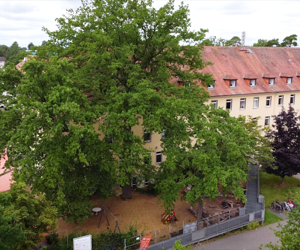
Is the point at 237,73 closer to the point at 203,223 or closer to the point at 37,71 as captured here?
the point at 203,223

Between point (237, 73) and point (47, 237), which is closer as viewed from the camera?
point (47, 237)

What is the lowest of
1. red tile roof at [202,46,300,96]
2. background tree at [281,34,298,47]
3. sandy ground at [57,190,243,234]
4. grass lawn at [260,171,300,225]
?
sandy ground at [57,190,243,234]

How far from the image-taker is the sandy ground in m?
20.2

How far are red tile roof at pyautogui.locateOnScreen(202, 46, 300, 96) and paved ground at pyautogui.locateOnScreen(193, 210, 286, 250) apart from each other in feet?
44.1

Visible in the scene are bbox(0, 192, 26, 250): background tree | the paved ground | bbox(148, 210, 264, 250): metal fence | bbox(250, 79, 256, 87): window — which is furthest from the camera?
bbox(250, 79, 256, 87): window

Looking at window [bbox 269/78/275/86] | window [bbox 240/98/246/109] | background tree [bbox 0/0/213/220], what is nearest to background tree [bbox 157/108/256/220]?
background tree [bbox 0/0/213/220]

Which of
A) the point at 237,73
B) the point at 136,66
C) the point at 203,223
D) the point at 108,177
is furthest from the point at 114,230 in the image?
the point at 237,73

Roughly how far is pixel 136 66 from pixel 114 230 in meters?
10.2

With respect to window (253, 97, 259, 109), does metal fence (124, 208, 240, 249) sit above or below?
below

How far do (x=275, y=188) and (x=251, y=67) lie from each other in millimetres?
13952

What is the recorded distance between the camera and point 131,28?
59.4ft

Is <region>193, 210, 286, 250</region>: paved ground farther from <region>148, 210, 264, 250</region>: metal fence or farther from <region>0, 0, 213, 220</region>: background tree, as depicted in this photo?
<region>0, 0, 213, 220</region>: background tree

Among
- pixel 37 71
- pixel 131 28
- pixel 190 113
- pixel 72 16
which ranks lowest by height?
pixel 190 113

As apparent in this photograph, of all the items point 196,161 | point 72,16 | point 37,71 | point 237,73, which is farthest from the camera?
point 237,73
